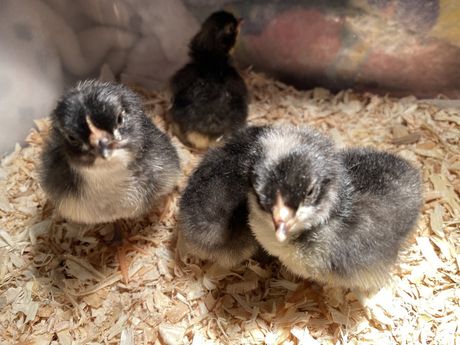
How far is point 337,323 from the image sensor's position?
187 centimetres

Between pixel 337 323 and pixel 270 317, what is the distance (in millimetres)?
261

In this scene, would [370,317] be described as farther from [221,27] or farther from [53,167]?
[221,27]

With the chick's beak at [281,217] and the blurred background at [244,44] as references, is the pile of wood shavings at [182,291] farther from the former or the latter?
the chick's beak at [281,217]

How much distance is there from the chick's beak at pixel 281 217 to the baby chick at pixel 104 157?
0.56 meters

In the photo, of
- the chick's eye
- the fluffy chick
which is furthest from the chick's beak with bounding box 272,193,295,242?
the chick's eye

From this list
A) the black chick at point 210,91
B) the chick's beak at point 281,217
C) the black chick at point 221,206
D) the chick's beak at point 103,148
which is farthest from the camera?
the black chick at point 210,91

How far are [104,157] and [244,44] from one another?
1.46 metres

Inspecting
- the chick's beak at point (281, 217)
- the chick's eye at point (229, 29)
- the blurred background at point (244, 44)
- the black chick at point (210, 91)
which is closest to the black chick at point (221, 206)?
the chick's beak at point (281, 217)

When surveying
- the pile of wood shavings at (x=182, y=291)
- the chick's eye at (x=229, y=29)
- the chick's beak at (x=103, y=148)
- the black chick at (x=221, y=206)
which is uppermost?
the chick's eye at (x=229, y=29)

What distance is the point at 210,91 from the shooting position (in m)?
2.31

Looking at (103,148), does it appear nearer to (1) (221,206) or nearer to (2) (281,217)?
(1) (221,206)

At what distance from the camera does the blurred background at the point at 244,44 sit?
2.33m

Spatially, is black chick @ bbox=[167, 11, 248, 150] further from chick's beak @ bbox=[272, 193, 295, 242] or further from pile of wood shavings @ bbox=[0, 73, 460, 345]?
chick's beak @ bbox=[272, 193, 295, 242]

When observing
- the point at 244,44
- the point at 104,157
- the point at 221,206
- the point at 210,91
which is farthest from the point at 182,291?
the point at 244,44
